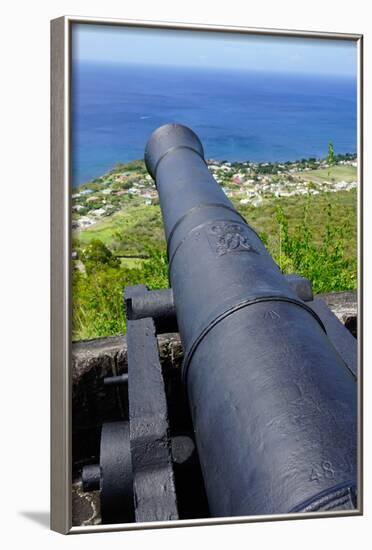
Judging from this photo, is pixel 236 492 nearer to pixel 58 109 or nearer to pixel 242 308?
pixel 242 308

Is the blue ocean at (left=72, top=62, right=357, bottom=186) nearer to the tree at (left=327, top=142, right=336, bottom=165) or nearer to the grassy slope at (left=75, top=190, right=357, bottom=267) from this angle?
the tree at (left=327, top=142, right=336, bottom=165)

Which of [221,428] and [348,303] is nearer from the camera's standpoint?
[221,428]

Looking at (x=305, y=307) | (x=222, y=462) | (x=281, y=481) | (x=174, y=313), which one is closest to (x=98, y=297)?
(x=174, y=313)

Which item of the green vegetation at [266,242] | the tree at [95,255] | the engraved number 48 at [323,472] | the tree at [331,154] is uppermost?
the tree at [331,154]

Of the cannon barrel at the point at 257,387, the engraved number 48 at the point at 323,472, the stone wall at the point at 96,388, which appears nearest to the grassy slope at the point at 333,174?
the cannon barrel at the point at 257,387

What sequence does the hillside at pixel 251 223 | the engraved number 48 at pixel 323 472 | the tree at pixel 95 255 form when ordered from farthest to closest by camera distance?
the hillside at pixel 251 223, the tree at pixel 95 255, the engraved number 48 at pixel 323 472

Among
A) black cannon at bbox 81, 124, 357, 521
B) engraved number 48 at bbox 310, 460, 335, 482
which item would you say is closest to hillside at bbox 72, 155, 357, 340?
black cannon at bbox 81, 124, 357, 521

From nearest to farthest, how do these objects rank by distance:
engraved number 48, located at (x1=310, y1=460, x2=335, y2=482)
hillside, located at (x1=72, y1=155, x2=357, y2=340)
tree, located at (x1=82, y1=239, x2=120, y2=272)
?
engraved number 48, located at (x1=310, y1=460, x2=335, y2=482) < tree, located at (x1=82, y1=239, x2=120, y2=272) < hillside, located at (x1=72, y1=155, x2=357, y2=340)

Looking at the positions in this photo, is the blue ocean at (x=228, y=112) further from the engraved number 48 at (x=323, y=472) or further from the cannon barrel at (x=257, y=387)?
the engraved number 48 at (x=323, y=472)
